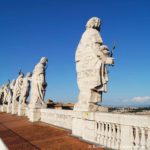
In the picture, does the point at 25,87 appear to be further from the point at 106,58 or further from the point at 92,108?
the point at 106,58

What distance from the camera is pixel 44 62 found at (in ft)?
59.0

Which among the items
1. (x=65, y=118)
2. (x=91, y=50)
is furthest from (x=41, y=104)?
(x=91, y=50)

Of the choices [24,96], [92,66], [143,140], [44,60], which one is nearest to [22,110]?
[24,96]

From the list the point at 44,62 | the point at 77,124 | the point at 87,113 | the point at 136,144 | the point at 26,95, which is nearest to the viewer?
the point at 136,144

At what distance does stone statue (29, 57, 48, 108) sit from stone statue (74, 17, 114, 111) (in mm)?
7525

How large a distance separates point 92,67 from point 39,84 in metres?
8.85

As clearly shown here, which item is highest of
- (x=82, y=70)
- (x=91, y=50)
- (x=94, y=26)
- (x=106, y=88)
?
(x=94, y=26)

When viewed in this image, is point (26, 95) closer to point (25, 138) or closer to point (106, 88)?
point (25, 138)

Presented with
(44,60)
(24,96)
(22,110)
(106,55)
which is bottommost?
(22,110)

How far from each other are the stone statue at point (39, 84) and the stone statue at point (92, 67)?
24.7ft

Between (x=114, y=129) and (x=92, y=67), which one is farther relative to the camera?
(x=92, y=67)

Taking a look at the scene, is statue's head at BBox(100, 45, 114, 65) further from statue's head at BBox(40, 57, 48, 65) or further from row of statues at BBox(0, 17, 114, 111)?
statue's head at BBox(40, 57, 48, 65)

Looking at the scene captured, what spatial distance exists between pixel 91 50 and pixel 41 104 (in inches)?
355

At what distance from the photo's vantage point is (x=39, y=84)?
1816 centimetres
